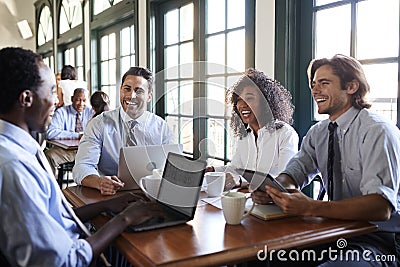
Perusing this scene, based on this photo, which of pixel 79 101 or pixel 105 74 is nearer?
pixel 79 101

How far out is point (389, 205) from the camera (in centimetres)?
136

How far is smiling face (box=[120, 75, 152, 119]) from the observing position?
223 centimetres

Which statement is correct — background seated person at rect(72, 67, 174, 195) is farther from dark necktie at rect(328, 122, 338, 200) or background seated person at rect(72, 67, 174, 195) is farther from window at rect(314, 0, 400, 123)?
window at rect(314, 0, 400, 123)

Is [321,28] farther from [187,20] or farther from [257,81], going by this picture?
[187,20]

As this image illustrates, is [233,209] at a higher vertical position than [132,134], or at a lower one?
lower

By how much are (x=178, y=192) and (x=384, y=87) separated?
3.80 ft

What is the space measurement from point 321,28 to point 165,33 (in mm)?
1775

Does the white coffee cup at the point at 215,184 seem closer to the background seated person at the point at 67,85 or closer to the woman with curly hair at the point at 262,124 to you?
the woman with curly hair at the point at 262,124

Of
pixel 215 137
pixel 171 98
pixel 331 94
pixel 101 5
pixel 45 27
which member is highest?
pixel 45 27

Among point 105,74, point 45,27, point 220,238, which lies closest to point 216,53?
point 220,238

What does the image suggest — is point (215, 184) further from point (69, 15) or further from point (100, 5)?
point (69, 15)

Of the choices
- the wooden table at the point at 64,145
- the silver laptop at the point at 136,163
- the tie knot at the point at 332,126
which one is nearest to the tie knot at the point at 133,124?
the silver laptop at the point at 136,163

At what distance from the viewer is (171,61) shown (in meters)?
3.63

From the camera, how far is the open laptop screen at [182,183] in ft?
4.27
